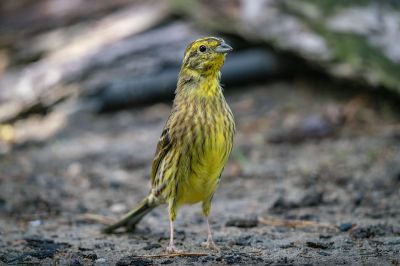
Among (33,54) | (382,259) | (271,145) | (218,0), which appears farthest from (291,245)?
(33,54)

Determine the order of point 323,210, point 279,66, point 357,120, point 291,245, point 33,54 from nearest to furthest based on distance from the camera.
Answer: point 291,245 < point 323,210 < point 357,120 < point 279,66 < point 33,54

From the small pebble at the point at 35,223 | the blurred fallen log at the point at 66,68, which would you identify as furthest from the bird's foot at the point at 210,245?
the blurred fallen log at the point at 66,68

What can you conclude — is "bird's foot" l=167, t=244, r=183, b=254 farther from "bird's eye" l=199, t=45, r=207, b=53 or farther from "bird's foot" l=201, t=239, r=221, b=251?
"bird's eye" l=199, t=45, r=207, b=53

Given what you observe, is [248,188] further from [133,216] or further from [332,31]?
[332,31]

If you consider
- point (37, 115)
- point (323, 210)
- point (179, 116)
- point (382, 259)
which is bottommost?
point (382, 259)

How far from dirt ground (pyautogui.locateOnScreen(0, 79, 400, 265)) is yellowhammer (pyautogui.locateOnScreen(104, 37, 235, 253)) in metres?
0.38

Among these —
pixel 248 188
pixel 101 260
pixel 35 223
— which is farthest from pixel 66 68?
pixel 101 260

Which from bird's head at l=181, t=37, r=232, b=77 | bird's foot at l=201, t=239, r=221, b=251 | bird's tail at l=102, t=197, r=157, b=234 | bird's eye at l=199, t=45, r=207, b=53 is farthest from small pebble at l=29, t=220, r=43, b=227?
bird's eye at l=199, t=45, r=207, b=53

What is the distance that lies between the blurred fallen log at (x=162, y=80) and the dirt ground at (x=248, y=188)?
0.19 m

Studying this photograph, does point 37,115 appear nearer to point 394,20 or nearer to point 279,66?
point 279,66

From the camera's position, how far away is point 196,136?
16.0 feet

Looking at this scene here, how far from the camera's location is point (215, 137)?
487 cm

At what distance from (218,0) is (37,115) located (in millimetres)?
2970

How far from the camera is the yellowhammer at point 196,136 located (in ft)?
16.0
